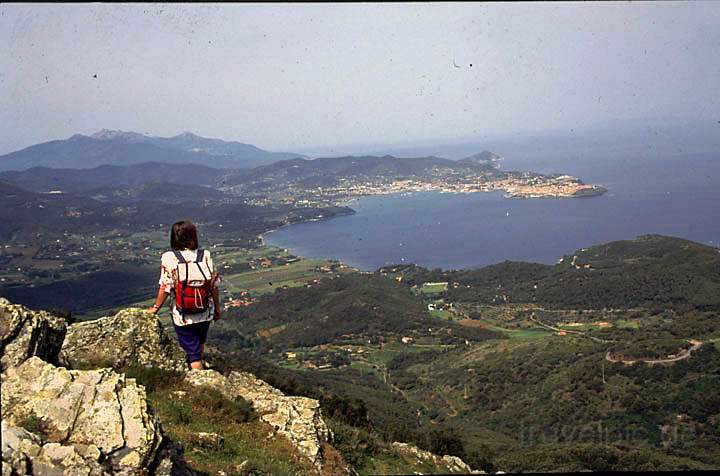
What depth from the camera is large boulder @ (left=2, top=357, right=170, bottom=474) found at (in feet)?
7.11

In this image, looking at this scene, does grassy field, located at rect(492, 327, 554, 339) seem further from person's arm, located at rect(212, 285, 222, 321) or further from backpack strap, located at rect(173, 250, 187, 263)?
backpack strap, located at rect(173, 250, 187, 263)

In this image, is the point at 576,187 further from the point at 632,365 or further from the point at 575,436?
the point at 575,436

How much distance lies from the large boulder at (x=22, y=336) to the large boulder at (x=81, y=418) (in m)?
0.29

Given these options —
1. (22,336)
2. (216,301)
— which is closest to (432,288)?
(216,301)

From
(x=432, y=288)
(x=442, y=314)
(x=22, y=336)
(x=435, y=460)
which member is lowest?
(x=442, y=314)

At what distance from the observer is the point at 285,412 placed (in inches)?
198

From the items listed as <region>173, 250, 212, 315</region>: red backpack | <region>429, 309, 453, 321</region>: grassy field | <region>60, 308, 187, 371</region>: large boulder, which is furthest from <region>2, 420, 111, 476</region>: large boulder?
<region>429, 309, 453, 321</region>: grassy field

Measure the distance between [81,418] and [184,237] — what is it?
1443 mm

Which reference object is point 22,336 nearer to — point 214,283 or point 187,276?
point 187,276

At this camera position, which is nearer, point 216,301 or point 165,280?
point 165,280

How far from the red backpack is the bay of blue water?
69975 mm

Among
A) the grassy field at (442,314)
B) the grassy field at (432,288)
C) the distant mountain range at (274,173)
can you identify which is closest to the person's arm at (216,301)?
the grassy field at (442,314)

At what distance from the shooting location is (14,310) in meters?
3.16

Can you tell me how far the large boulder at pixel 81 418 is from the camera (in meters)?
2.17
